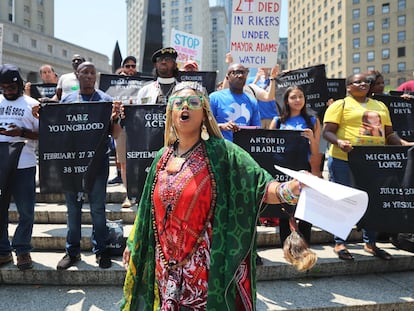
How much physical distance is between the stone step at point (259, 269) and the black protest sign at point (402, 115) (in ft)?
6.00

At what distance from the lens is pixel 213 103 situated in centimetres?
419

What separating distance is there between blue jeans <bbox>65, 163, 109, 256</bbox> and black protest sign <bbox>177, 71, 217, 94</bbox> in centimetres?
305

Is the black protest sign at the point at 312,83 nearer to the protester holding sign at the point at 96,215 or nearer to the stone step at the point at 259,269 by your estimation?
the stone step at the point at 259,269

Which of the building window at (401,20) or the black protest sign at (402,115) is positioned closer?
the black protest sign at (402,115)

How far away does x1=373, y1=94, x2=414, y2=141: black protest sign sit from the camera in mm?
5160

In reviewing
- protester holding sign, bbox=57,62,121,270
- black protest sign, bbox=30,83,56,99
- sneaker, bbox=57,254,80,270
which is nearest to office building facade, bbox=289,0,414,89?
black protest sign, bbox=30,83,56,99

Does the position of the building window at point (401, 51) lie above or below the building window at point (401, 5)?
below

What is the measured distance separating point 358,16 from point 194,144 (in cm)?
8177

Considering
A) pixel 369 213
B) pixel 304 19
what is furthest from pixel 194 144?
pixel 304 19

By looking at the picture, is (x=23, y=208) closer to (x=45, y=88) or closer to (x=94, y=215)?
(x=94, y=215)

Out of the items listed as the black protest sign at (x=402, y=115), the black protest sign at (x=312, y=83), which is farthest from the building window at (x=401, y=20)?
the black protest sign at (x=402, y=115)

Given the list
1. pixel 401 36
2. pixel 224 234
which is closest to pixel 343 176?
pixel 224 234

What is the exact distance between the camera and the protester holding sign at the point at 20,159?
376cm

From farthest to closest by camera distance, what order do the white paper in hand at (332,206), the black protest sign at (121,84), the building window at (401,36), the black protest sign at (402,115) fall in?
the building window at (401,36), the black protest sign at (121,84), the black protest sign at (402,115), the white paper in hand at (332,206)
